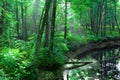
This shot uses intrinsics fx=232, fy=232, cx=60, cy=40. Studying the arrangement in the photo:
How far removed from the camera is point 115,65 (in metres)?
23.0

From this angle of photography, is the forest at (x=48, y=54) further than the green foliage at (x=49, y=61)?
No

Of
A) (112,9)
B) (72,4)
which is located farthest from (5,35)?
(112,9)

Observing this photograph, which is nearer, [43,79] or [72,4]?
[43,79]

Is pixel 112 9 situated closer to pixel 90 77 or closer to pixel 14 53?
pixel 90 77

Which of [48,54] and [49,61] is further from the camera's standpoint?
[48,54]

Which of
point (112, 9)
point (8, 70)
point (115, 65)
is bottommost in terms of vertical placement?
point (115, 65)

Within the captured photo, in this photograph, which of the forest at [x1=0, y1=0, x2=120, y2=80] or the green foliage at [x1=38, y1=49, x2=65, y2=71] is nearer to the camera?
the forest at [x1=0, y1=0, x2=120, y2=80]

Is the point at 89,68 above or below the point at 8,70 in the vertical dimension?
below

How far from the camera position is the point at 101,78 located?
1775 cm

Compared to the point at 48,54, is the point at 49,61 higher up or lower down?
lower down

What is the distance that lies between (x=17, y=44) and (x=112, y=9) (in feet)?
116

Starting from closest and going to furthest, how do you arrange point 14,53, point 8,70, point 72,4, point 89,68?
point 8,70, point 14,53, point 89,68, point 72,4

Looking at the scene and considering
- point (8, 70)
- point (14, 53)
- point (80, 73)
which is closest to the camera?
point (8, 70)

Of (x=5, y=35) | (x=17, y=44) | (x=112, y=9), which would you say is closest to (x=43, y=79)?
(x=17, y=44)
